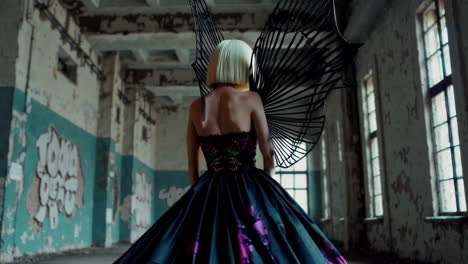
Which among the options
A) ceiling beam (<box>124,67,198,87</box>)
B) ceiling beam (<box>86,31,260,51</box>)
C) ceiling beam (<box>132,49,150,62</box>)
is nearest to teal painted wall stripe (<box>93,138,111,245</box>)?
ceiling beam (<box>86,31,260,51</box>)

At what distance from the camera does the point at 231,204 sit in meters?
1.61

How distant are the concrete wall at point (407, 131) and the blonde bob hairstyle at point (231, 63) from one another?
325cm

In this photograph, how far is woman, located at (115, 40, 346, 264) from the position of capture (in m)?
1.49

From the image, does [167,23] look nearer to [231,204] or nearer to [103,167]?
[103,167]

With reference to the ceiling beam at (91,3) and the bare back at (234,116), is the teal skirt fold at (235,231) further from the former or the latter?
the ceiling beam at (91,3)

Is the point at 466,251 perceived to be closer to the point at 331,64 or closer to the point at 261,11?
the point at 331,64

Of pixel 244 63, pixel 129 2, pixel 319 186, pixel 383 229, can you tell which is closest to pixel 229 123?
pixel 244 63

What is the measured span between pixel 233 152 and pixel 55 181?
281 inches

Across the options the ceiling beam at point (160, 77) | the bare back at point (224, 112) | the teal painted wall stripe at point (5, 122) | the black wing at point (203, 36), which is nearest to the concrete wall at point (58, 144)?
the teal painted wall stripe at point (5, 122)

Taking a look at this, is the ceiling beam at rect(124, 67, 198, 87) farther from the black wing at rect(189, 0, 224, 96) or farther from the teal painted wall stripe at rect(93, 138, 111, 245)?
the black wing at rect(189, 0, 224, 96)

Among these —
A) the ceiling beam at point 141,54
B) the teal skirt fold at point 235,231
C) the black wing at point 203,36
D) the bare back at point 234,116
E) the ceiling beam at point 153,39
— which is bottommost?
the teal skirt fold at point 235,231

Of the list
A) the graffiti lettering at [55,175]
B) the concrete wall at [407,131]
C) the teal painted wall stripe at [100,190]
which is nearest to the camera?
the concrete wall at [407,131]

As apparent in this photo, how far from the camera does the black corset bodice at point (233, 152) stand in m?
1.77

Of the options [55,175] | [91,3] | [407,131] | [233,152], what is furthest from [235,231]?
[91,3]
